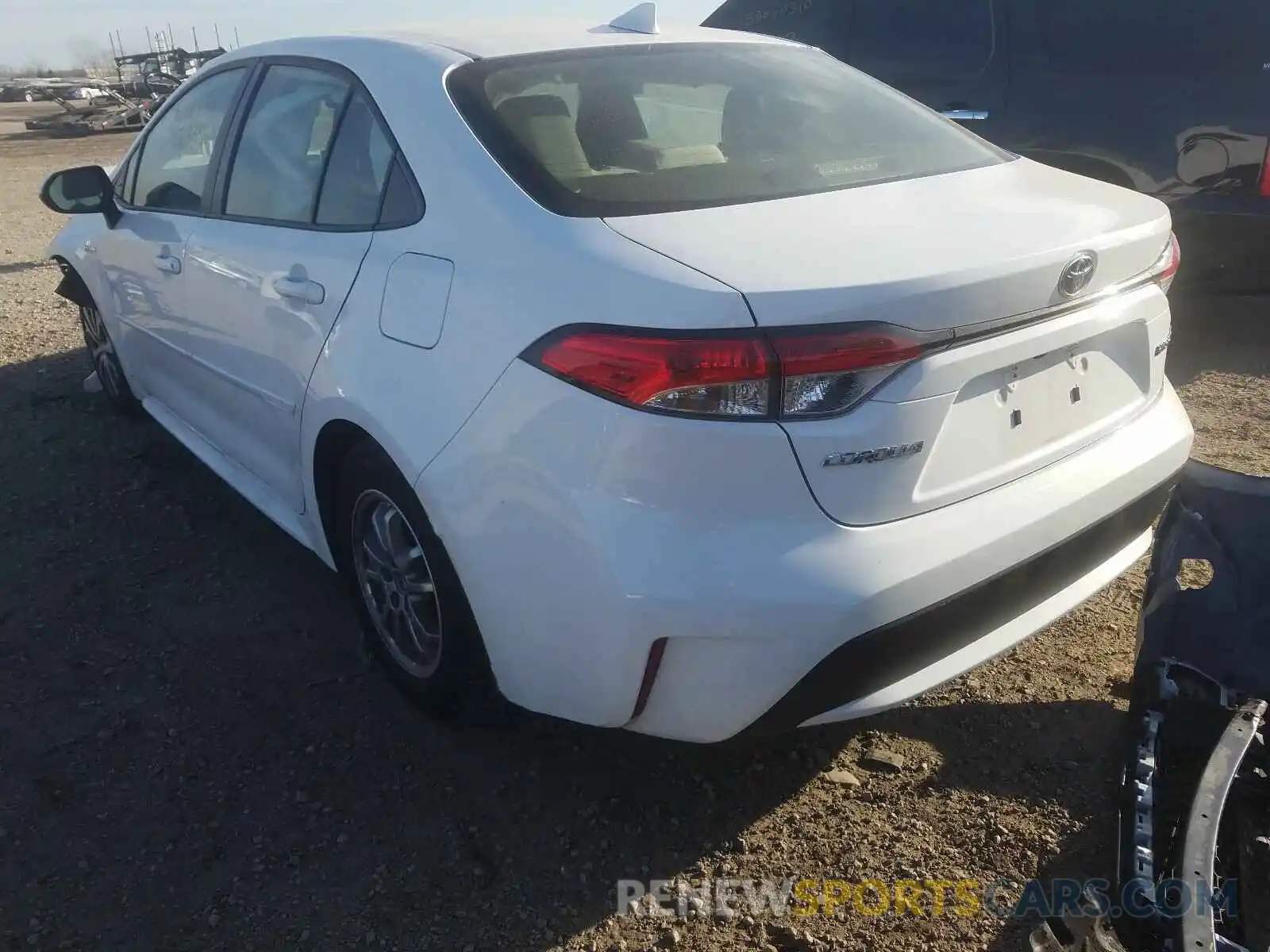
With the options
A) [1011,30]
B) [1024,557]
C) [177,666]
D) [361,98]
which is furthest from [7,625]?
[1011,30]

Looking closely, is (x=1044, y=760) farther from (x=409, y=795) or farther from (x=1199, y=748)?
(x=409, y=795)

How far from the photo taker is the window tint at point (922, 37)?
5352 millimetres

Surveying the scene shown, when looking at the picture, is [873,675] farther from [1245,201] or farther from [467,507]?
[1245,201]

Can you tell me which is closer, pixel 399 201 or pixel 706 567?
pixel 706 567

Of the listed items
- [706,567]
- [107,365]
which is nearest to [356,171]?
[706,567]

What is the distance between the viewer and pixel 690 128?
2664mm

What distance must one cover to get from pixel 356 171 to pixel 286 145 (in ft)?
1.71

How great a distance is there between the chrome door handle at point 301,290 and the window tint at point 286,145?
186 mm

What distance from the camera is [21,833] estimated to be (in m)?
2.48

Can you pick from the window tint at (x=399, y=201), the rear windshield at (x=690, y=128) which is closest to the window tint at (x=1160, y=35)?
the rear windshield at (x=690, y=128)

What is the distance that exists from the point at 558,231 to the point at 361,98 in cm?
96

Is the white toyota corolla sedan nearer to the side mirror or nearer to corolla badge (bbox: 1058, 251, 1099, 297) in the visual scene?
corolla badge (bbox: 1058, 251, 1099, 297)

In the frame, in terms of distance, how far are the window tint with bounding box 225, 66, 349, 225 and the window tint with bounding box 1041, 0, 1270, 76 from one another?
3.72 m

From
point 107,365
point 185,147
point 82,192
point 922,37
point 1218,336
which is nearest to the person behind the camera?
point 185,147
